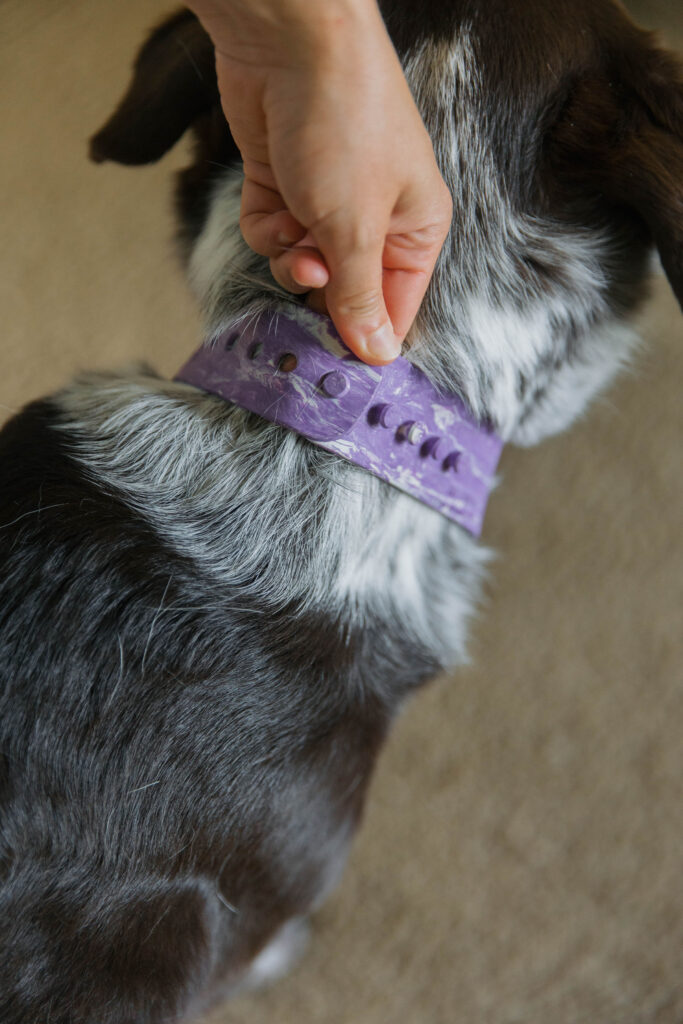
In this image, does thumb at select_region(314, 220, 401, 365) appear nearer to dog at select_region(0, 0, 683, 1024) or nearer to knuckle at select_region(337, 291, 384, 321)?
knuckle at select_region(337, 291, 384, 321)

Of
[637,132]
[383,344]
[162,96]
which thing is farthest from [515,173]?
[162,96]

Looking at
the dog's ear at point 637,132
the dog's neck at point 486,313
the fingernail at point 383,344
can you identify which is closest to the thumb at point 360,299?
the fingernail at point 383,344

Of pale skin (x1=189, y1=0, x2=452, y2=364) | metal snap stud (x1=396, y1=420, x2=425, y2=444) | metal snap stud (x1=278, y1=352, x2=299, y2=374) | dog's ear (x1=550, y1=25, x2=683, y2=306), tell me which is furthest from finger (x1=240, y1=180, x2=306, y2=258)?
dog's ear (x1=550, y1=25, x2=683, y2=306)

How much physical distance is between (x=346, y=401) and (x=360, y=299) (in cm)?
13

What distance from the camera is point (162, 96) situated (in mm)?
1045

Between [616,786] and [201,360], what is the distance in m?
1.18

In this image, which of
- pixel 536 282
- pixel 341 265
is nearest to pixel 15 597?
pixel 341 265

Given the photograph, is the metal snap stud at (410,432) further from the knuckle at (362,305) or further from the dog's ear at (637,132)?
the dog's ear at (637,132)

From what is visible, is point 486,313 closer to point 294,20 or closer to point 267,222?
point 267,222

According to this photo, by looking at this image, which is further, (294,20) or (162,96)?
(162,96)

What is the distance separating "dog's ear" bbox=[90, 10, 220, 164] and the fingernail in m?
0.47

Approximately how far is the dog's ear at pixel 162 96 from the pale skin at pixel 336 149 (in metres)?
0.31

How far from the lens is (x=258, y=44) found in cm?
66

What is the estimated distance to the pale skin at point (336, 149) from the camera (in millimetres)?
633
